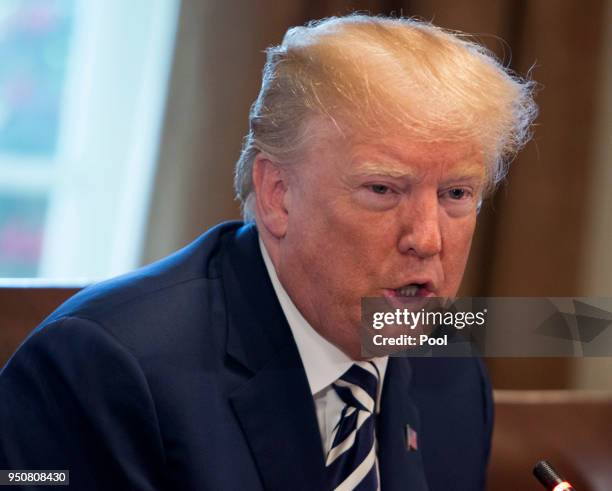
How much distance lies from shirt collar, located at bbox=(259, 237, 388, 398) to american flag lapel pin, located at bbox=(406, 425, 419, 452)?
178 millimetres

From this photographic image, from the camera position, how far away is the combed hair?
1.10m

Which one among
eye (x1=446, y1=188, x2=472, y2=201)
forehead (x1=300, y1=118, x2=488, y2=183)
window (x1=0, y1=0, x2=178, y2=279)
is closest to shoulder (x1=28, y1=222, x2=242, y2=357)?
forehead (x1=300, y1=118, x2=488, y2=183)

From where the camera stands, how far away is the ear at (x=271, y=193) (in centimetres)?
121

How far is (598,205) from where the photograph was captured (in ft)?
7.42

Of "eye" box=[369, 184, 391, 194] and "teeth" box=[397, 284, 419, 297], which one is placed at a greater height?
"eye" box=[369, 184, 391, 194]

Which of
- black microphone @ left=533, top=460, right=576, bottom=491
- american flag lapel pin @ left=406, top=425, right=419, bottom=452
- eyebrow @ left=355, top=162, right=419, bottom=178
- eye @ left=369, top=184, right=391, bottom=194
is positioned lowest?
american flag lapel pin @ left=406, top=425, right=419, bottom=452

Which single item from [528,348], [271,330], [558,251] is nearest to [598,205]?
[558,251]

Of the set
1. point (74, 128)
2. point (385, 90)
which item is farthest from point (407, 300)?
point (74, 128)

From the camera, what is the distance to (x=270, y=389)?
1.17m

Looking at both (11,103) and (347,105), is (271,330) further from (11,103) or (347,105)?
(11,103)

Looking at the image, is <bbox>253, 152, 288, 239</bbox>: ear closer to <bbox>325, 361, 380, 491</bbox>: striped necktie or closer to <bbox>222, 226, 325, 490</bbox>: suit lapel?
<bbox>222, 226, 325, 490</bbox>: suit lapel

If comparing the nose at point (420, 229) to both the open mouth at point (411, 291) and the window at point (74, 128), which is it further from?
the window at point (74, 128)

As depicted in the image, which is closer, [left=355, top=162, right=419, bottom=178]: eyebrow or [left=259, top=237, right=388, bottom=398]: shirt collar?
[left=355, top=162, right=419, bottom=178]: eyebrow

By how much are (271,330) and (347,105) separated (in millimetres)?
314
